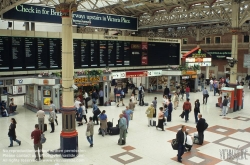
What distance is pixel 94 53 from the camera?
69.8ft

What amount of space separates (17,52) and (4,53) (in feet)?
2.80

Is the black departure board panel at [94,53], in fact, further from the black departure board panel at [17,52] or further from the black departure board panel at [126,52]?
the black departure board panel at [17,52]

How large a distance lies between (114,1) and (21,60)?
9.76 meters

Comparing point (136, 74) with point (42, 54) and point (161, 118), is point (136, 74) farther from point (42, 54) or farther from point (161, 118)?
point (161, 118)

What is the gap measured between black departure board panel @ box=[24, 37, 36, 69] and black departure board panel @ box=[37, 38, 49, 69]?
11.3 inches

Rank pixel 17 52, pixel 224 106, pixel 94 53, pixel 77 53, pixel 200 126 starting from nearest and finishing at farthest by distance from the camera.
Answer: pixel 200 126
pixel 224 106
pixel 17 52
pixel 77 53
pixel 94 53

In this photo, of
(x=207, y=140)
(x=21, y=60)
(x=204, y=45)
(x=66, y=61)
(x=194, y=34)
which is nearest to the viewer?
(x=66, y=61)

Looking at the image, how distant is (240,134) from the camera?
13.0 metres

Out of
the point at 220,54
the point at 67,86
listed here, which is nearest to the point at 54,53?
the point at 67,86

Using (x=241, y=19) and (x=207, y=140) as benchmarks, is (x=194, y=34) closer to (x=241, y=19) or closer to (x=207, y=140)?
(x=241, y=19)

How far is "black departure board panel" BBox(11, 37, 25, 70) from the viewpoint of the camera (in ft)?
57.0

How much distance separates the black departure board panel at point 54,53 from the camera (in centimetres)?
Result: 1903

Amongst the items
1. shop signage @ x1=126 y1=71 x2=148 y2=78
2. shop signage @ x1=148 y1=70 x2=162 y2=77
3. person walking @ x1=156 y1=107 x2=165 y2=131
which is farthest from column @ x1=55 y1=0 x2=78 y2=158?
shop signage @ x1=148 y1=70 x2=162 y2=77

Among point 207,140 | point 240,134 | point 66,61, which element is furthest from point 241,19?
point 66,61
